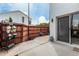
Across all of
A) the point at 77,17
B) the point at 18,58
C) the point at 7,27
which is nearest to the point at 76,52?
the point at 77,17

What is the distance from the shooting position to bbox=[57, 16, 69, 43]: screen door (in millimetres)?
2507

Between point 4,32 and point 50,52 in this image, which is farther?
point 50,52

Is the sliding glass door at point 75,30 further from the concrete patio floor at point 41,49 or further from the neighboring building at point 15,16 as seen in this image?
the neighboring building at point 15,16

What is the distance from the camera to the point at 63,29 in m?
2.55

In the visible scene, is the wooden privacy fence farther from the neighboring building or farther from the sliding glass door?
the sliding glass door

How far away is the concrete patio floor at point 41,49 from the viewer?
7.88 ft

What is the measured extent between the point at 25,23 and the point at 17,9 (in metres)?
0.30

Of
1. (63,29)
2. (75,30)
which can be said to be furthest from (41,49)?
(75,30)

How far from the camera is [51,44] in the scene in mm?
2535

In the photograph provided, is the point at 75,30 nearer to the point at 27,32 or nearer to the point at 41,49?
the point at 41,49

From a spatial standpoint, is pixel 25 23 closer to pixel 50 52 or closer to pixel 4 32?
pixel 4 32

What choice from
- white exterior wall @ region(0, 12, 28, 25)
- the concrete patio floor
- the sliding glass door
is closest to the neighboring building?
white exterior wall @ region(0, 12, 28, 25)

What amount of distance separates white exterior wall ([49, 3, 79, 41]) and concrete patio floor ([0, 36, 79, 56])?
0.65ft

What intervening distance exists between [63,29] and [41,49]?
1.97 feet
